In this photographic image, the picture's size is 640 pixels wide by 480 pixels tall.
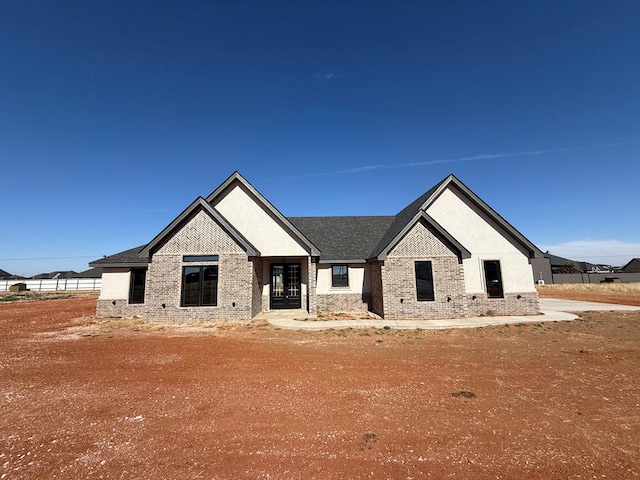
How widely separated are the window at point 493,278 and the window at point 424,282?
358cm

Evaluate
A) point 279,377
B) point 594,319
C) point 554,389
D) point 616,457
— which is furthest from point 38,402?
point 594,319

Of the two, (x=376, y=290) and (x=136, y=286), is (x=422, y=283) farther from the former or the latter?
(x=136, y=286)

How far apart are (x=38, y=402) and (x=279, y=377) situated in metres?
4.58

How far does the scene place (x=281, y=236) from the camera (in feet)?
57.1

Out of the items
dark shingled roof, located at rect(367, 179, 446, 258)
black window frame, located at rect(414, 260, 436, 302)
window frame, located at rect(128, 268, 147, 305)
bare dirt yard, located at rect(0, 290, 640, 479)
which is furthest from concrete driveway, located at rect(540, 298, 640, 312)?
window frame, located at rect(128, 268, 147, 305)

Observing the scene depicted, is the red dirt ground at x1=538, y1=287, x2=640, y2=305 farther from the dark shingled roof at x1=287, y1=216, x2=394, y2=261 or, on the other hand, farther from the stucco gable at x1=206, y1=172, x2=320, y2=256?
the stucco gable at x1=206, y1=172, x2=320, y2=256

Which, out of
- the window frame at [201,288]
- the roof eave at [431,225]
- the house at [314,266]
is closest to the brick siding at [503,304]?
the house at [314,266]

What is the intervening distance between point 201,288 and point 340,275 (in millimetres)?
7733

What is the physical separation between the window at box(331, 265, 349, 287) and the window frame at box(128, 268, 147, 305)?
1078 centimetres

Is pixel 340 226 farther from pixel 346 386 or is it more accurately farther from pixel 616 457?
pixel 616 457

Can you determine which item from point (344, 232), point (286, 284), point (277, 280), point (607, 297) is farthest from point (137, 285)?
point (607, 297)

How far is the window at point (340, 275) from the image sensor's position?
18078mm

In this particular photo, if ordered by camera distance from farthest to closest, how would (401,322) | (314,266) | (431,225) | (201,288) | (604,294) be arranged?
(604,294), (314,266), (431,225), (201,288), (401,322)

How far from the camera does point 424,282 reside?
51.1 ft
